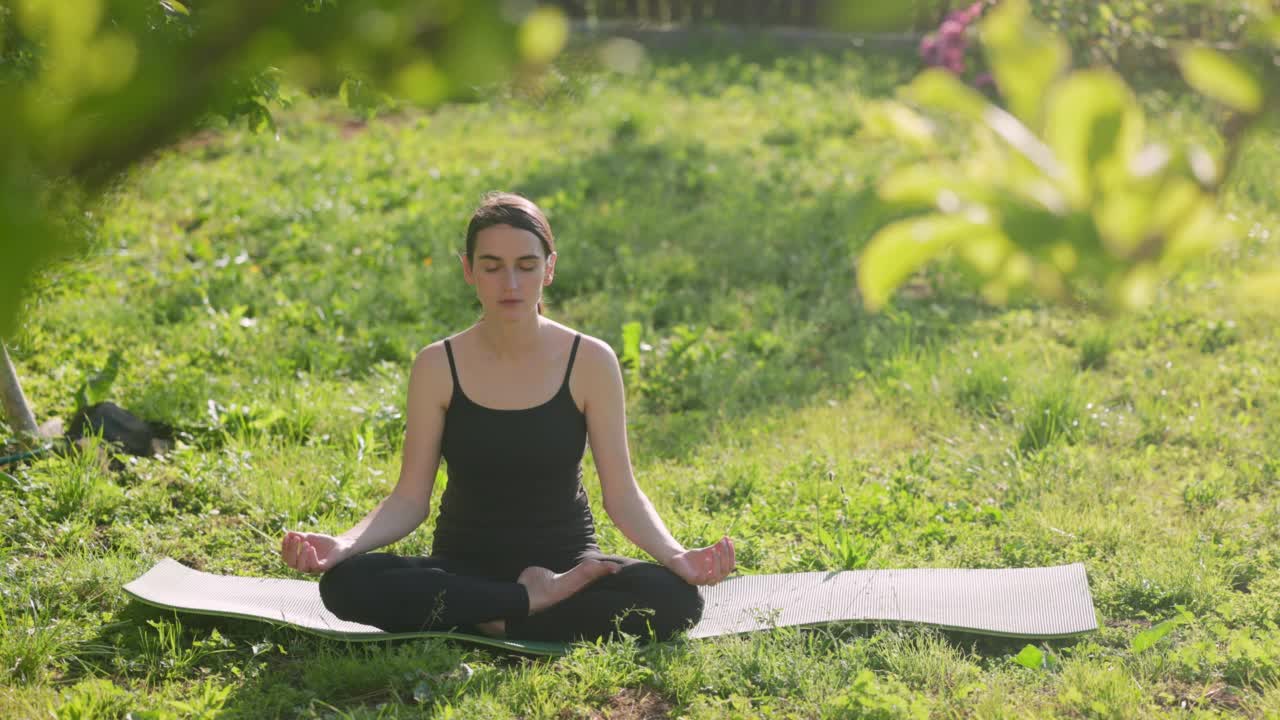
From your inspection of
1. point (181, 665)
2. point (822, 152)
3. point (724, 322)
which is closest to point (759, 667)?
point (181, 665)

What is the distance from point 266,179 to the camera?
7.55 m

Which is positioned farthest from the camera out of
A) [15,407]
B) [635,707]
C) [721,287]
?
[721,287]

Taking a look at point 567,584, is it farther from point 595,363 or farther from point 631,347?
point 631,347

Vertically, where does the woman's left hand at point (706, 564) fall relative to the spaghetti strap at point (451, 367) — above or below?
below

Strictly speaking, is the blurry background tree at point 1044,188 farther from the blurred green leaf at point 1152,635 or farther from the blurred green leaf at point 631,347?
the blurred green leaf at point 631,347

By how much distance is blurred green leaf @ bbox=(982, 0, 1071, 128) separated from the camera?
0.81 metres

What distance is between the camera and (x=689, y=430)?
4590mm

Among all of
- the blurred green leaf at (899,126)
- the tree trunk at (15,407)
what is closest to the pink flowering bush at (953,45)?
the tree trunk at (15,407)

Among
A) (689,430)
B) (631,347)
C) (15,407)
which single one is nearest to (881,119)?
(689,430)

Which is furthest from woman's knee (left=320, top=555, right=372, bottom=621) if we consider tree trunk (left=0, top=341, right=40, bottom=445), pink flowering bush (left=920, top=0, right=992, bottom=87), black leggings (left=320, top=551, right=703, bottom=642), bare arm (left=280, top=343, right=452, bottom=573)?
pink flowering bush (left=920, top=0, right=992, bottom=87)

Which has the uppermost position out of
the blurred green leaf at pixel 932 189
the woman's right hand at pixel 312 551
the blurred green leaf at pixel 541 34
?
the blurred green leaf at pixel 541 34

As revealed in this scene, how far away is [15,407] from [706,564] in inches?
97.8

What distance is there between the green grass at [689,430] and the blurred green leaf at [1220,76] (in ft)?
0.81

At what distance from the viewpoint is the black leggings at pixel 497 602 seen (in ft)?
10.2
